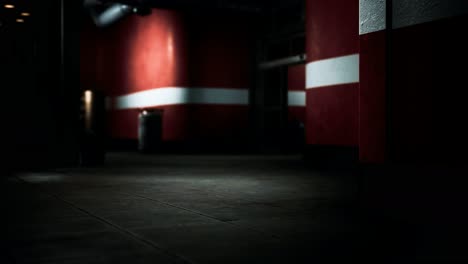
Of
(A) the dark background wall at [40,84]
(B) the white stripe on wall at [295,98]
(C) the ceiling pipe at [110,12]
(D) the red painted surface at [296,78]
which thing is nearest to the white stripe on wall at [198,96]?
(B) the white stripe on wall at [295,98]

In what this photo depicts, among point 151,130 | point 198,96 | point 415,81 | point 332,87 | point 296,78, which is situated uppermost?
point 296,78

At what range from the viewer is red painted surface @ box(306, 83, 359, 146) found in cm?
1005

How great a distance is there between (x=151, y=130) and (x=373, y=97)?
12682mm

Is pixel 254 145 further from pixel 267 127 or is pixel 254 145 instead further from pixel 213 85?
pixel 213 85

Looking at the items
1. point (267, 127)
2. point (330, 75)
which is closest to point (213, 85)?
point (267, 127)

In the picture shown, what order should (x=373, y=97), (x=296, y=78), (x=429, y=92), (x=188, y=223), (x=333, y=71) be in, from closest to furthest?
1. (x=188, y=223)
2. (x=429, y=92)
3. (x=373, y=97)
4. (x=333, y=71)
5. (x=296, y=78)

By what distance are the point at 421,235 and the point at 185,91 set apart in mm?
13411

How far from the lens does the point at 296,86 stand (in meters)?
19.1

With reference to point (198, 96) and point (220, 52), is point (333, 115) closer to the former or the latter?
point (198, 96)

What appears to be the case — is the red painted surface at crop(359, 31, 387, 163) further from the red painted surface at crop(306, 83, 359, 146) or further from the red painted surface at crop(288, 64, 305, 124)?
the red painted surface at crop(288, 64, 305, 124)

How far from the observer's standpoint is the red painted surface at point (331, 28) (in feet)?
33.1

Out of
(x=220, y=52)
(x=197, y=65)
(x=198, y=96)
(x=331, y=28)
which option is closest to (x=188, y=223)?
(x=331, y=28)

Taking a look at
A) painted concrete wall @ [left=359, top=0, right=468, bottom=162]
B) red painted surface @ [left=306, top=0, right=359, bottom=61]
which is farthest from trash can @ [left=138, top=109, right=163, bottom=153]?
painted concrete wall @ [left=359, top=0, right=468, bottom=162]

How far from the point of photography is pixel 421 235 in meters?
3.74
